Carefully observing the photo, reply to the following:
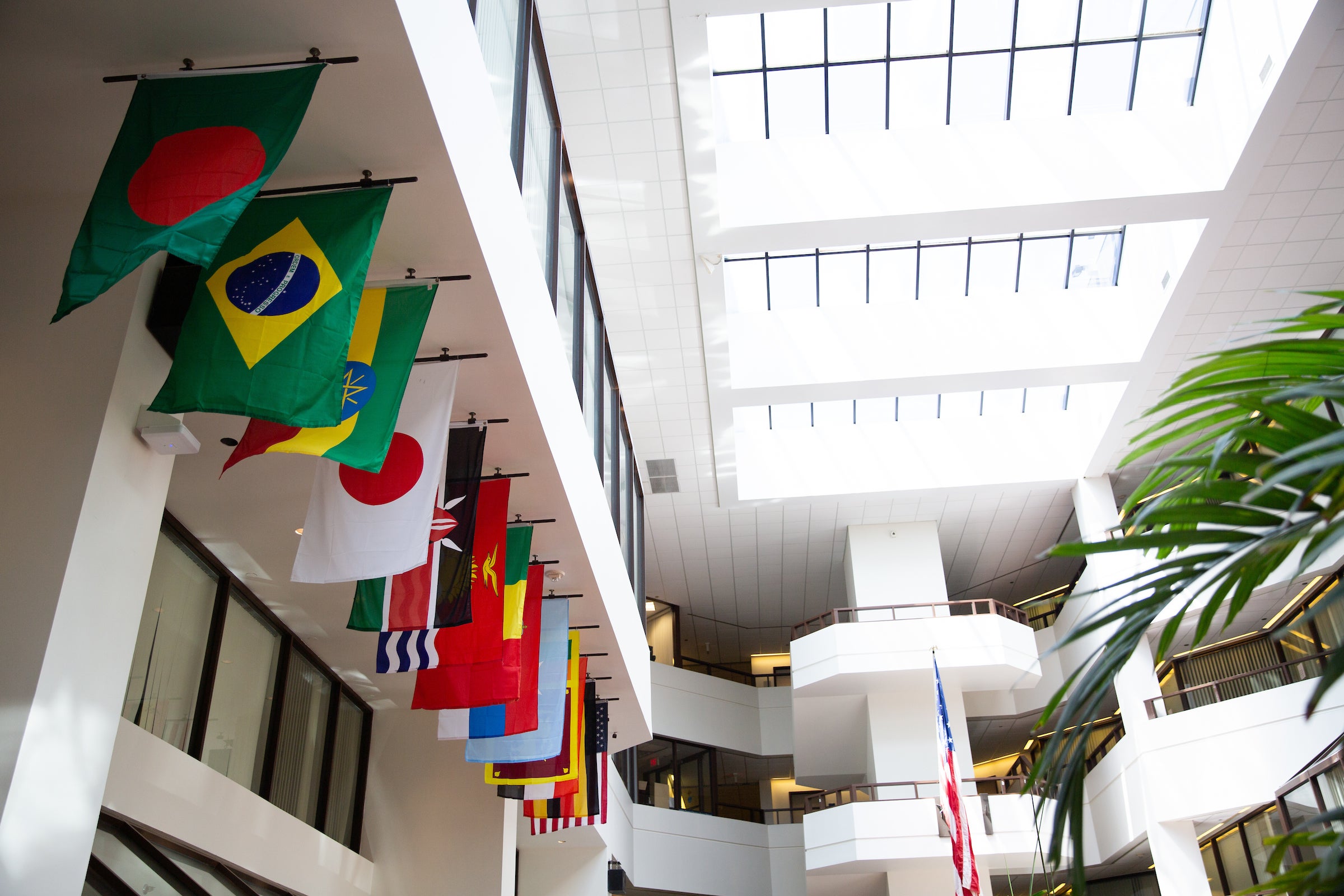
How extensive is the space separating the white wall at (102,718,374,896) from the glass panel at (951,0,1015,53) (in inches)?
540

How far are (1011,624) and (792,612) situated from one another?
8.84m

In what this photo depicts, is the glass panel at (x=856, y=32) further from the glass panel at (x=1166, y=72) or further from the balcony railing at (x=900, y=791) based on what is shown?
the balcony railing at (x=900, y=791)

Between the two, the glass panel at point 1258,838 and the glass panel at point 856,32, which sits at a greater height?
the glass panel at point 856,32

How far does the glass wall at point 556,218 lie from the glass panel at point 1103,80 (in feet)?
26.4

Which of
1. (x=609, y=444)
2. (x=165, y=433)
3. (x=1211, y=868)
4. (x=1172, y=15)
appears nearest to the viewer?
(x=165, y=433)

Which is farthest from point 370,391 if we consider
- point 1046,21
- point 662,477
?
point 662,477

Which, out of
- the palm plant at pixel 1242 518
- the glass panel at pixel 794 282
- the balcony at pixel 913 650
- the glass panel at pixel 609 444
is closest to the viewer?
the palm plant at pixel 1242 518

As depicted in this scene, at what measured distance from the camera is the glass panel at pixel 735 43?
15141mm

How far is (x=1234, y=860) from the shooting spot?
19594 mm

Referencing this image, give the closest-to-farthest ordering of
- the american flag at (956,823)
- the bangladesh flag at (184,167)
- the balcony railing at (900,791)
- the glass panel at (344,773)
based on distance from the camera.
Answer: the bangladesh flag at (184,167) → the glass panel at (344,773) → the american flag at (956,823) → the balcony railing at (900,791)

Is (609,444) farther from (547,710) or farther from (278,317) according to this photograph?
(278,317)

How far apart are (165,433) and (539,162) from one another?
6543 mm

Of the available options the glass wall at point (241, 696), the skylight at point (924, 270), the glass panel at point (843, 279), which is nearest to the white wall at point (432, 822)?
the glass wall at point (241, 696)

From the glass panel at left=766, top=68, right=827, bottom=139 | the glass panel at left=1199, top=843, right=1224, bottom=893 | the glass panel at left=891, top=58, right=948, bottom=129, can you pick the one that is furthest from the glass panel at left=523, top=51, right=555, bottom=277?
the glass panel at left=1199, top=843, right=1224, bottom=893
